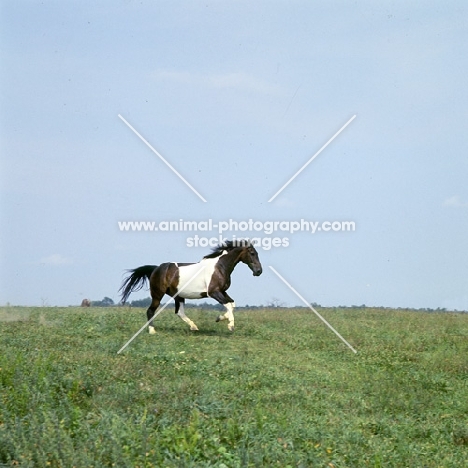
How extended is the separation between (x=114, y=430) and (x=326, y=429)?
2.93 meters

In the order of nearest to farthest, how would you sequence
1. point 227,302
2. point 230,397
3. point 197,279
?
point 230,397, point 227,302, point 197,279

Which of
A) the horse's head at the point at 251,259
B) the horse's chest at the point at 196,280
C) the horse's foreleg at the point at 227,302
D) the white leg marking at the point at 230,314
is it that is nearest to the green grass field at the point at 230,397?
the white leg marking at the point at 230,314

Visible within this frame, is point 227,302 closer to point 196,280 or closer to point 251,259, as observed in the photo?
point 196,280

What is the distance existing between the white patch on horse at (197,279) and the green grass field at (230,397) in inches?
40.6

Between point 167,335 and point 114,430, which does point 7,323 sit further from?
point 114,430

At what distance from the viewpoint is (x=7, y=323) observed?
21.2 metres

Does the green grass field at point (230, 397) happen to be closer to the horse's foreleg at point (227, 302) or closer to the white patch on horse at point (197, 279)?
the horse's foreleg at point (227, 302)

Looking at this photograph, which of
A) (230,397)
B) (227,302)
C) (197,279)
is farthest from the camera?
(197,279)

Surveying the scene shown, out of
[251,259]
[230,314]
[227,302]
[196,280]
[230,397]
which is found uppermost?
[251,259]

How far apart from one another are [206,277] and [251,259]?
125 centimetres

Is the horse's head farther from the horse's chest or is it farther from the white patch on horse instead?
the horse's chest

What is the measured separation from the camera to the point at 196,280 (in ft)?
67.3

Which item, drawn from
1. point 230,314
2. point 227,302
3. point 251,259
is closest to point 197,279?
point 227,302

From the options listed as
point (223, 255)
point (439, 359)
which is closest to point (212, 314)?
point (223, 255)
